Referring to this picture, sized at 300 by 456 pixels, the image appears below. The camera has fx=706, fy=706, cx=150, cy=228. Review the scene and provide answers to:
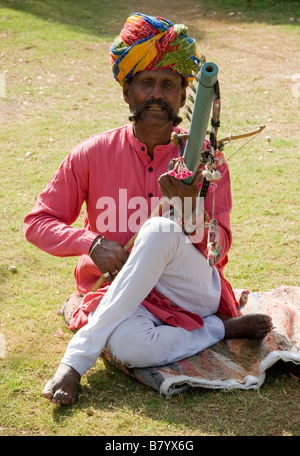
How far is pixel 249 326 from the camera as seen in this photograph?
Result: 3877 millimetres

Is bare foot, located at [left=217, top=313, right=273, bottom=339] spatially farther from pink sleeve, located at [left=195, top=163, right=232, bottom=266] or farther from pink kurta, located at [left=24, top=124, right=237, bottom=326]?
pink sleeve, located at [left=195, top=163, right=232, bottom=266]

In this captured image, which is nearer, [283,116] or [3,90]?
[283,116]

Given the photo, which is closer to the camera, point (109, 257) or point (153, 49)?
point (109, 257)

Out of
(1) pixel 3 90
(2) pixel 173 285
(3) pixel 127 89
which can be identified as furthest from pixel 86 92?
(2) pixel 173 285

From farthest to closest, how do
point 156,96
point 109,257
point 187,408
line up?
point 156,96 < point 109,257 < point 187,408

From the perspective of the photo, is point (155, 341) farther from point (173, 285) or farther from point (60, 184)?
point (60, 184)

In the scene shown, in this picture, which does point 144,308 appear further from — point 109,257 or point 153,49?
point 153,49

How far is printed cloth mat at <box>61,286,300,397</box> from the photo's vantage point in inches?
137

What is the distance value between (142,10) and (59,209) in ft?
31.8

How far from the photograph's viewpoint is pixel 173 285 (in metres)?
3.71

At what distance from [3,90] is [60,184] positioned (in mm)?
5414


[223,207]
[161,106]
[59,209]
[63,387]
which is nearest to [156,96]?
[161,106]

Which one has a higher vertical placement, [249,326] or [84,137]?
[249,326]

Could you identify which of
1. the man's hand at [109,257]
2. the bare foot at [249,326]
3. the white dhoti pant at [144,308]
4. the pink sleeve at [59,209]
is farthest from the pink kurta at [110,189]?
the white dhoti pant at [144,308]
